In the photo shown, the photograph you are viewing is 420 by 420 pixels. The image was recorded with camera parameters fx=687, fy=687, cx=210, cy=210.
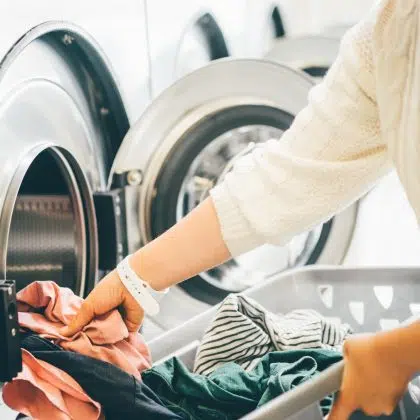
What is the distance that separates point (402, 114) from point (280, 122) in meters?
0.67

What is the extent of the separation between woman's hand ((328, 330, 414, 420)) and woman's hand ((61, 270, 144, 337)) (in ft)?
1.00

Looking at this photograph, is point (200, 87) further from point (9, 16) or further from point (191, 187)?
point (9, 16)

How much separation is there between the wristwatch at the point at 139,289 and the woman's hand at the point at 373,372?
0.27 m

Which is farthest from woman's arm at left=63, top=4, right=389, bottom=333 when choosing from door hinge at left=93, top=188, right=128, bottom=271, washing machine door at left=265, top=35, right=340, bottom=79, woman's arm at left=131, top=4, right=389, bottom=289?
washing machine door at left=265, top=35, right=340, bottom=79

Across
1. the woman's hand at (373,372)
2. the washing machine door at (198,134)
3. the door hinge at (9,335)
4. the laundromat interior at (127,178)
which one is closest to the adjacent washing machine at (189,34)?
the laundromat interior at (127,178)

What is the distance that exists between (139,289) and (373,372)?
326mm

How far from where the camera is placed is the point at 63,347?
0.84 metres

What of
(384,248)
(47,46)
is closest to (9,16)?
(47,46)

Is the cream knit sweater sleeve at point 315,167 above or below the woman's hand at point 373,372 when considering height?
above

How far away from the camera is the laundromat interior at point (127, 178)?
2.92 feet

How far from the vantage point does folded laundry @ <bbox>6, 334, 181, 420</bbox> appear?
77cm

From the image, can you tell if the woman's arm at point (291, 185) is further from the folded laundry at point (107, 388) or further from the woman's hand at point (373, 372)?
the woman's hand at point (373, 372)

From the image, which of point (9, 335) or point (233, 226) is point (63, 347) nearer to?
point (9, 335)

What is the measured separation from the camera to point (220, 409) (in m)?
0.82
